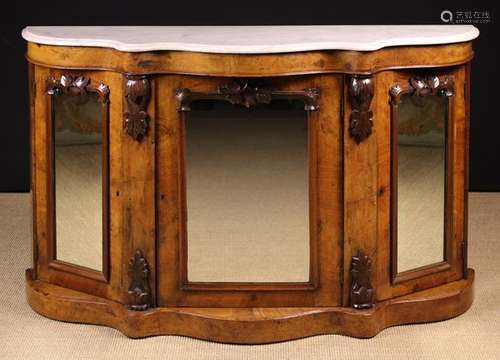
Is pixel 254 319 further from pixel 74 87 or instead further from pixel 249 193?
pixel 74 87

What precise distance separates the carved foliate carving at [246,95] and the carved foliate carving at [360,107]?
121mm

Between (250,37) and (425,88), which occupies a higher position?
(250,37)

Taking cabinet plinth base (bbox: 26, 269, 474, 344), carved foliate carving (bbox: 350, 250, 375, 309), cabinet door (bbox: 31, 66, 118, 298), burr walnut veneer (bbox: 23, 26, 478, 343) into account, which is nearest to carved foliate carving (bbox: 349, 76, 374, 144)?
burr walnut veneer (bbox: 23, 26, 478, 343)

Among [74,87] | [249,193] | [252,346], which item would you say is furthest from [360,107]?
[74,87]

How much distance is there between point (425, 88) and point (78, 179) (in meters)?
1.25

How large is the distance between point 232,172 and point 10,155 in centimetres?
222

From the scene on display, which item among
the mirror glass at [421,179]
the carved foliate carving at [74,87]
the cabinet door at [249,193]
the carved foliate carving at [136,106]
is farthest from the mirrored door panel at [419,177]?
the carved foliate carving at [74,87]

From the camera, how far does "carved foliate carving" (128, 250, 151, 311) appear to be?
5582 millimetres

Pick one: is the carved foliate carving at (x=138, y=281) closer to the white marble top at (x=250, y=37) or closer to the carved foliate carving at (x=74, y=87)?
the carved foliate carving at (x=74, y=87)

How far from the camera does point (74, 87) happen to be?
5.62 meters

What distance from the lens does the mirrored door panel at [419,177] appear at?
5.61m

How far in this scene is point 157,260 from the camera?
5.60 meters

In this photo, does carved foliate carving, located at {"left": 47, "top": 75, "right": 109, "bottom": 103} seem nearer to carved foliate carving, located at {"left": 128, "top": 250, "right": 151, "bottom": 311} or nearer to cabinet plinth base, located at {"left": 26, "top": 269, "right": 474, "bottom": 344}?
carved foliate carving, located at {"left": 128, "top": 250, "right": 151, "bottom": 311}
